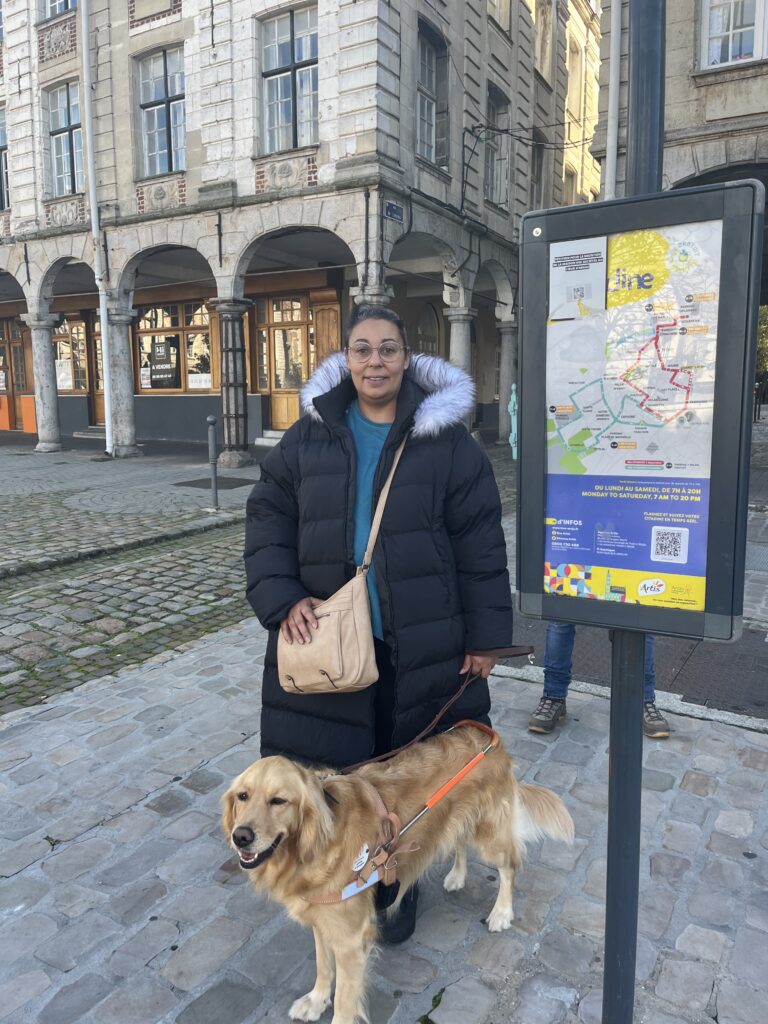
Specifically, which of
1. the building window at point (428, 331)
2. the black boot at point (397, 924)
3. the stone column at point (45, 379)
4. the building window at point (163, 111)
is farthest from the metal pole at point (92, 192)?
the black boot at point (397, 924)

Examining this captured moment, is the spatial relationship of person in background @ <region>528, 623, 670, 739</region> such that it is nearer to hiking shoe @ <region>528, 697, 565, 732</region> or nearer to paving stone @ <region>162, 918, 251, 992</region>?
hiking shoe @ <region>528, 697, 565, 732</region>

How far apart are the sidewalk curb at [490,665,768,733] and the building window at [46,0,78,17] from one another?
754 inches

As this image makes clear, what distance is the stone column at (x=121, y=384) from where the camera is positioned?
16.7m

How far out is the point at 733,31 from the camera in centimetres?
1132

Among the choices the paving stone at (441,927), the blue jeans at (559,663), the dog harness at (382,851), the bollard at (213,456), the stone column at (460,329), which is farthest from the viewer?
the stone column at (460,329)

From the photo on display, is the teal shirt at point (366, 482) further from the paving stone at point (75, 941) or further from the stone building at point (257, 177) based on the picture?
the stone building at point (257, 177)

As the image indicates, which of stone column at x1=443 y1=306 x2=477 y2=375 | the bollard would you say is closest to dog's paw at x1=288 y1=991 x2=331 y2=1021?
the bollard

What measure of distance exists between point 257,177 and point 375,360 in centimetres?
1352

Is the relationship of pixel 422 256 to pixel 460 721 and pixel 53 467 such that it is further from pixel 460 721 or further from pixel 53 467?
pixel 460 721

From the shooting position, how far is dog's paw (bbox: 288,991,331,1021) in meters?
2.23

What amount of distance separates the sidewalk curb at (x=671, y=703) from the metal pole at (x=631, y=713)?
98.8 inches

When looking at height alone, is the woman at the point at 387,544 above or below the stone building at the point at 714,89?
below

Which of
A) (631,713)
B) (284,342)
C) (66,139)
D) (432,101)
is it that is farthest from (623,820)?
(66,139)

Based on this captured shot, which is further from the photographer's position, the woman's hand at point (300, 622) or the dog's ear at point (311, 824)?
the woman's hand at point (300, 622)
